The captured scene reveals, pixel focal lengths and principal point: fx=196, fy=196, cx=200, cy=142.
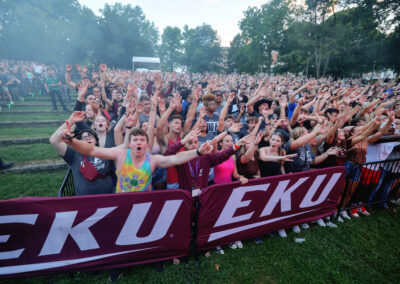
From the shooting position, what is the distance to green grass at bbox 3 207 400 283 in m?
3.11

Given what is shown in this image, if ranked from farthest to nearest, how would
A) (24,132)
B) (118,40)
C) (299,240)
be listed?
(118,40), (24,132), (299,240)

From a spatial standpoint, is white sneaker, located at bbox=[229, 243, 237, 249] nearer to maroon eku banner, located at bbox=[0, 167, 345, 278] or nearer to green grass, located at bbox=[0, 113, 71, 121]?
maroon eku banner, located at bbox=[0, 167, 345, 278]

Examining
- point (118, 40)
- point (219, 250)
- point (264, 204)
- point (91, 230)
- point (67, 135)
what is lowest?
point (219, 250)

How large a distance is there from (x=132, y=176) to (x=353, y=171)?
190 inches

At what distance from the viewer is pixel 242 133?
5824mm

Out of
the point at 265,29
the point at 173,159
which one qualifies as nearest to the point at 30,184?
the point at 173,159

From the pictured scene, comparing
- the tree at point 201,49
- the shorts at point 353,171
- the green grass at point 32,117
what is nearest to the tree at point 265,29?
the tree at point 201,49

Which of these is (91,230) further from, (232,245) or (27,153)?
(27,153)

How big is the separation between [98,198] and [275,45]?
5596 cm

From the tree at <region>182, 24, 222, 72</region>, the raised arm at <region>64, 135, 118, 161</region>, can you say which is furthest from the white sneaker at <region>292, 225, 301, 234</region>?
the tree at <region>182, 24, 222, 72</region>

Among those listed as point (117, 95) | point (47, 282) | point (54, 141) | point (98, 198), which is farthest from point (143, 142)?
point (117, 95)

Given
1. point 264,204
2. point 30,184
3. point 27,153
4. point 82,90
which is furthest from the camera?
point 27,153

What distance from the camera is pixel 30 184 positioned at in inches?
214

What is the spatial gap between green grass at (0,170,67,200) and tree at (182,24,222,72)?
63.8 metres
